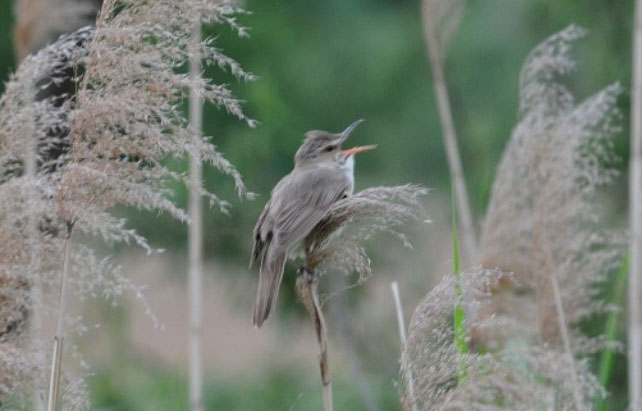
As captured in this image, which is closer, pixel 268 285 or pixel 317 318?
pixel 317 318

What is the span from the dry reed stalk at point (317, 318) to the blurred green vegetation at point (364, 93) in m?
4.99

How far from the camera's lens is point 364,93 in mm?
10102

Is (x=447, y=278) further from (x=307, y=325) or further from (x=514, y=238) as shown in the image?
(x=307, y=325)

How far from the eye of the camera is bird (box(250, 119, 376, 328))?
3.64 metres

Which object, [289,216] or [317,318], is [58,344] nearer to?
[317,318]

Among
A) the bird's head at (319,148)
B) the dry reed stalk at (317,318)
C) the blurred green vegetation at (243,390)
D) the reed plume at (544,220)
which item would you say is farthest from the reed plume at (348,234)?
the blurred green vegetation at (243,390)

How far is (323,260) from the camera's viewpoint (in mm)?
3180

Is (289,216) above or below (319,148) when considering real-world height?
below

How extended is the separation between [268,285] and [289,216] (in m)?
0.34

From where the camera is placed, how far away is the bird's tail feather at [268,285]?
3.53m

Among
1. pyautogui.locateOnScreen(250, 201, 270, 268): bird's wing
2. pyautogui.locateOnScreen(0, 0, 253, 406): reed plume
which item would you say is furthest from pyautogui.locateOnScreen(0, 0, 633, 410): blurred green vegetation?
pyautogui.locateOnScreen(0, 0, 253, 406): reed plume

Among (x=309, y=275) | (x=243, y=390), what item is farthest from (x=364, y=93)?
(x=309, y=275)

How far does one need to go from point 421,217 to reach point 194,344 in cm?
170

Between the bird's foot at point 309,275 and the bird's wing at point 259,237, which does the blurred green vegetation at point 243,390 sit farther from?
the bird's foot at point 309,275
